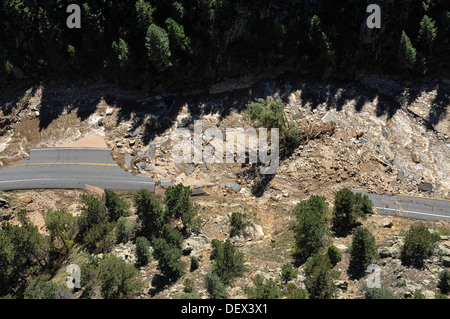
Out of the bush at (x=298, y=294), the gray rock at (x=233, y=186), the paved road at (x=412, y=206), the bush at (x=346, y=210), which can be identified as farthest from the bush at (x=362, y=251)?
the gray rock at (x=233, y=186)

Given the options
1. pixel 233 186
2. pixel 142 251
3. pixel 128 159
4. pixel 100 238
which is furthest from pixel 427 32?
pixel 100 238

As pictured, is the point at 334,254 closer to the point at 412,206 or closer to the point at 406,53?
the point at 412,206

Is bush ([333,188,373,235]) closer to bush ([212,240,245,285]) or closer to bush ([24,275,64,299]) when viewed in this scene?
bush ([212,240,245,285])

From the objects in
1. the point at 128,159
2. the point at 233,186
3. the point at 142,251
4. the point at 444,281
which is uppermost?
the point at 128,159

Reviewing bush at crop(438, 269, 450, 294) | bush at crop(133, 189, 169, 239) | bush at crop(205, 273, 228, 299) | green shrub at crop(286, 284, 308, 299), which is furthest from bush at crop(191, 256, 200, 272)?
bush at crop(438, 269, 450, 294)

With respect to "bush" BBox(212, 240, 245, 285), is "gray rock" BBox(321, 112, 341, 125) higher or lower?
higher

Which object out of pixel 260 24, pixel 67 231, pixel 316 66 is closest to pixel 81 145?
pixel 67 231

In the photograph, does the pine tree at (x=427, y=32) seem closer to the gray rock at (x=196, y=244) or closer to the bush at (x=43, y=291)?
the gray rock at (x=196, y=244)
